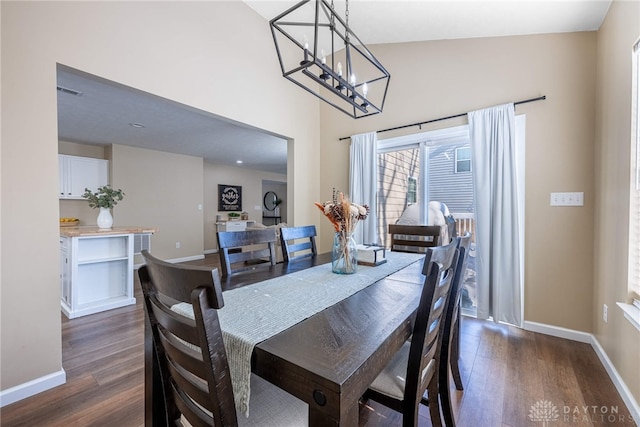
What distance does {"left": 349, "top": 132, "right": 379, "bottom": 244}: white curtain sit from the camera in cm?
335

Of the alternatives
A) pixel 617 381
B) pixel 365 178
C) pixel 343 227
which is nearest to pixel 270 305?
pixel 343 227

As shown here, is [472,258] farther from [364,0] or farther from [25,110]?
[25,110]

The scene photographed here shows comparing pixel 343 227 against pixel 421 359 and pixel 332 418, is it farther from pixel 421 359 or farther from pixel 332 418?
pixel 332 418

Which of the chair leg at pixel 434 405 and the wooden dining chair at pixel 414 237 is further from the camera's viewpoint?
the wooden dining chair at pixel 414 237

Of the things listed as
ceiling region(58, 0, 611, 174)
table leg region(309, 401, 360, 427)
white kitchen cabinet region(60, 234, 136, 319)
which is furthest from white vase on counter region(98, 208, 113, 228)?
table leg region(309, 401, 360, 427)

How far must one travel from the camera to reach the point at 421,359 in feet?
3.24

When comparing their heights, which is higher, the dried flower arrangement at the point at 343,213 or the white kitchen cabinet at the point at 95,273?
the dried flower arrangement at the point at 343,213

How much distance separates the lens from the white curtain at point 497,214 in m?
2.46

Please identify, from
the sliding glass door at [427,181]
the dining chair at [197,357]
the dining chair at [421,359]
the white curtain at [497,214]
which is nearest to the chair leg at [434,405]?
the dining chair at [421,359]

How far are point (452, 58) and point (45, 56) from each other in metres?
3.40

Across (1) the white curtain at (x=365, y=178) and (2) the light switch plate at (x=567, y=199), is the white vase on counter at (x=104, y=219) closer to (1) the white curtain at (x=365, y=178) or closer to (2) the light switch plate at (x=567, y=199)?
(1) the white curtain at (x=365, y=178)

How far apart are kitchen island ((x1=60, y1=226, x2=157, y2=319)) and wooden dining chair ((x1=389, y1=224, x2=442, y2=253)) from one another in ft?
10.0

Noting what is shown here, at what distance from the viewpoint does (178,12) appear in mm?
2301

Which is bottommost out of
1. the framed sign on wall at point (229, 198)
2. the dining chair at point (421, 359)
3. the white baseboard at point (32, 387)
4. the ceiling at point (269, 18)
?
the white baseboard at point (32, 387)
